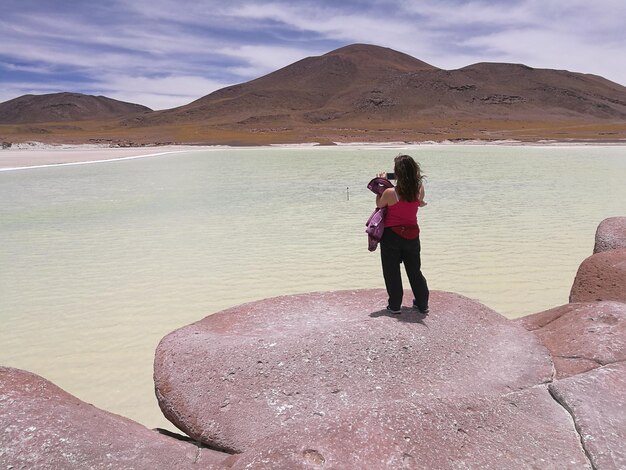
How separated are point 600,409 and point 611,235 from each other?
4.32 metres

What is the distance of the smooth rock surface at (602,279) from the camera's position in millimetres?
4703

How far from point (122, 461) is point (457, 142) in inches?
2194

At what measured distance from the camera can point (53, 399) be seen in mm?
2738

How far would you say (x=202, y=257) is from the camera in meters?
8.77

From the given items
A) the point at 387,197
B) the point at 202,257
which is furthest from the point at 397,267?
the point at 202,257

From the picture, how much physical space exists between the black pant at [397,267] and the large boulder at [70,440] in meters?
1.71

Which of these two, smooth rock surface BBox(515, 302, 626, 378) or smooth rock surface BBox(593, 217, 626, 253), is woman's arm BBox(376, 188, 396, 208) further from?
smooth rock surface BBox(593, 217, 626, 253)

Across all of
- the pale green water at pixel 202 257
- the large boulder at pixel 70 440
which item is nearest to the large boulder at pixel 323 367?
the large boulder at pixel 70 440

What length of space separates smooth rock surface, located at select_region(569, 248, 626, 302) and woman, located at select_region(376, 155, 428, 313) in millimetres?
1850

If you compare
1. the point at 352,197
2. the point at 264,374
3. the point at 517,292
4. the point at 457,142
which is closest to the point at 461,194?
the point at 352,197

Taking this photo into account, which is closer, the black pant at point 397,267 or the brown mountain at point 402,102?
the black pant at point 397,267

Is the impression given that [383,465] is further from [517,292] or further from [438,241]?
[438,241]

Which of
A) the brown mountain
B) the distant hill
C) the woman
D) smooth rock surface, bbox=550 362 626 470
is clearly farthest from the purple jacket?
the distant hill

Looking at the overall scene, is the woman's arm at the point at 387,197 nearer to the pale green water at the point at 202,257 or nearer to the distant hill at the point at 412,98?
the pale green water at the point at 202,257
